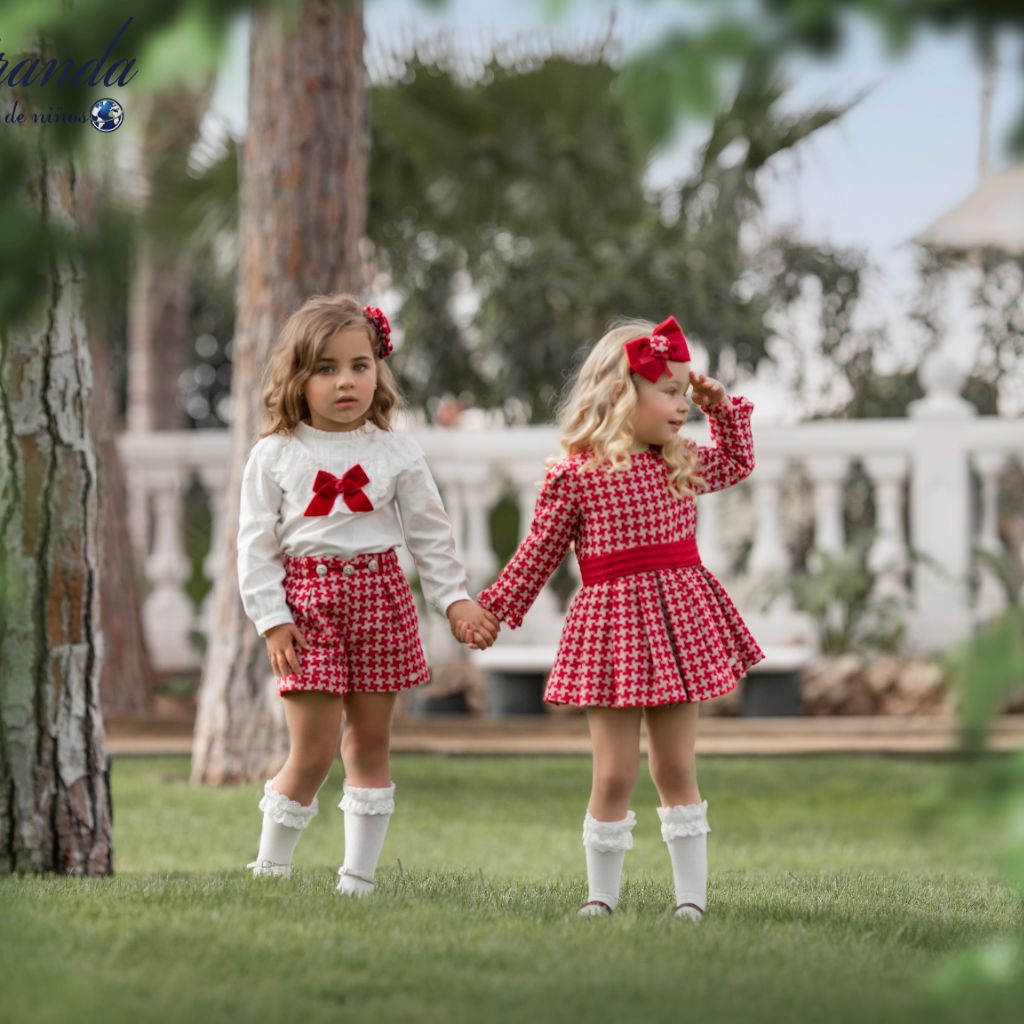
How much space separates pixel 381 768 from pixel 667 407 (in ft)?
3.62

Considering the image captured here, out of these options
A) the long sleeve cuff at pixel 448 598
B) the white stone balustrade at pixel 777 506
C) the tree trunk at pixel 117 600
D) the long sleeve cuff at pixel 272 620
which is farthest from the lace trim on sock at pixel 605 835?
the tree trunk at pixel 117 600

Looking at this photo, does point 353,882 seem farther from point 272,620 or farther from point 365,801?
point 272,620

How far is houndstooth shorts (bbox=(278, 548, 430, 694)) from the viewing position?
147 inches

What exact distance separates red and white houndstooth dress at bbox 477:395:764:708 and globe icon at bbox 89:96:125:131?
1258mm

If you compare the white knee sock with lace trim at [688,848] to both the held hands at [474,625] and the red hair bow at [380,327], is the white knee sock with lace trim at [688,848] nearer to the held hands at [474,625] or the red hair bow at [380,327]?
the held hands at [474,625]

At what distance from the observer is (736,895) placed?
3.90 meters

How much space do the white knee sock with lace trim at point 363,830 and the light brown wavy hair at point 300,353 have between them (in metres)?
0.90

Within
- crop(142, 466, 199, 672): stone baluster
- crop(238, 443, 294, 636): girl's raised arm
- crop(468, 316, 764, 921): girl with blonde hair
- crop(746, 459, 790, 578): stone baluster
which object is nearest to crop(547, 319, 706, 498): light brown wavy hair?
crop(468, 316, 764, 921): girl with blonde hair

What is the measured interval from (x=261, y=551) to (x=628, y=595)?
0.88 metres

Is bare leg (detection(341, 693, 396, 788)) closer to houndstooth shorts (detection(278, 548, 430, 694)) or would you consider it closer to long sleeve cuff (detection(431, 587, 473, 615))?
houndstooth shorts (detection(278, 548, 430, 694))

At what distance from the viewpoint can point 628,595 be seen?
3.60 meters

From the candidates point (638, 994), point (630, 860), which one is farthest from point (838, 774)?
point (638, 994)

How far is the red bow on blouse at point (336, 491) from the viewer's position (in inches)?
148

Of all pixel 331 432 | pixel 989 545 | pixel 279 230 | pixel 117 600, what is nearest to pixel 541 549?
pixel 331 432
